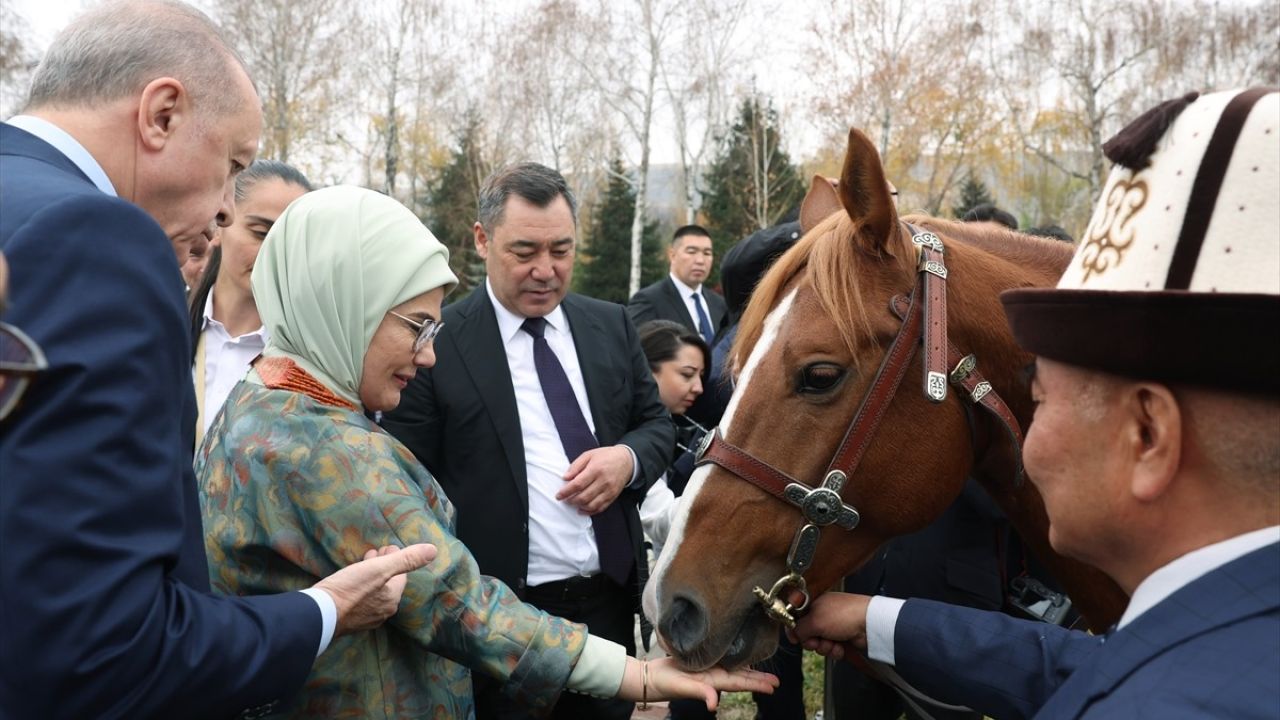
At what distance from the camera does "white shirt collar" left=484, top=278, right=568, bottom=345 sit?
347cm

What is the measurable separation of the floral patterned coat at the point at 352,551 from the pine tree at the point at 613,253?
2608 cm

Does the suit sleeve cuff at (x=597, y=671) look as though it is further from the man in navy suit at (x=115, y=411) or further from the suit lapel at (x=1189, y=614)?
the suit lapel at (x=1189, y=614)

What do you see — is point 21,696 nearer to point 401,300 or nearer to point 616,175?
point 401,300

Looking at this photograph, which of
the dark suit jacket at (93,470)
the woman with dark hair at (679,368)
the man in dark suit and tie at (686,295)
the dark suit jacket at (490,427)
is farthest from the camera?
the man in dark suit and tie at (686,295)

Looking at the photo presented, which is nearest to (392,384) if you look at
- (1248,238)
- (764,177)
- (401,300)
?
(401,300)

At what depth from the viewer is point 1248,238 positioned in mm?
992

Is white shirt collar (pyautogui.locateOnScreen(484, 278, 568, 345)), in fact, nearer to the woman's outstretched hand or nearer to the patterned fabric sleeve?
the patterned fabric sleeve

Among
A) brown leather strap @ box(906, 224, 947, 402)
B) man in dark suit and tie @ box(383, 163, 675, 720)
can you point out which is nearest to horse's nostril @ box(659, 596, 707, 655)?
brown leather strap @ box(906, 224, 947, 402)

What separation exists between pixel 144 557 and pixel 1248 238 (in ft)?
4.72

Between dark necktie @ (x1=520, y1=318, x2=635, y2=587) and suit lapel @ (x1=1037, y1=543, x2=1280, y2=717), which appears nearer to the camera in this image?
suit lapel @ (x1=1037, y1=543, x2=1280, y2=717)

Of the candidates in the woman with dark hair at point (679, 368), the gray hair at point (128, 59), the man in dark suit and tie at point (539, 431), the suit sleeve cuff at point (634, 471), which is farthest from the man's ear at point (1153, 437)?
the woman with dark hair at point (679, 368)

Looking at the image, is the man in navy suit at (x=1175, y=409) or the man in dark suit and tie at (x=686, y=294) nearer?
the man in navy suit at (x=1175, y=409)

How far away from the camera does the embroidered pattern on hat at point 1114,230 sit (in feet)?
3.67

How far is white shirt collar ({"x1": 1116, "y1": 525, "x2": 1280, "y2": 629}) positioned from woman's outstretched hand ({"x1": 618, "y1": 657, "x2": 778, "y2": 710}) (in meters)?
1.12
